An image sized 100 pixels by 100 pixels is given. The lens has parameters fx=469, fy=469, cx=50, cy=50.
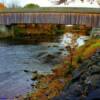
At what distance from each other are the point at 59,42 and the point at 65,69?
77.8 feet

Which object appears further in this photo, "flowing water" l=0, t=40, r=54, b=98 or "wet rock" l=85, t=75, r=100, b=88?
"flowing water" l=0, t=40, r=54, b=98

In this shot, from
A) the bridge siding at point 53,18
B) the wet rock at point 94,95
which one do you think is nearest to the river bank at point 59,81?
the wet rock at point 94,95

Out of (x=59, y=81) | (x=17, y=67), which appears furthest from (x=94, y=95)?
(x=17, y=67)

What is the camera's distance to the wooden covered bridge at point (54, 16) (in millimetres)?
41938

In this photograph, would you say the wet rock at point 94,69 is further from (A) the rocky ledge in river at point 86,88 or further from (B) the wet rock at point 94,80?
(B) the wet rock at point 94,80

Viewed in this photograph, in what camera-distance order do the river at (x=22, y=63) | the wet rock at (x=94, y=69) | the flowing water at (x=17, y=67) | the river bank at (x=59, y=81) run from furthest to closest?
1. the river at (x=22, y=63)
2. the flowing water at (x=17, y=67)
3. the river bank at (x=59, y=81)
4. the wet rock at (x=94, y=69)

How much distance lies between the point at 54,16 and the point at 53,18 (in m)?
0.27

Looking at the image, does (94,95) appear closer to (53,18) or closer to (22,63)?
(22,63)

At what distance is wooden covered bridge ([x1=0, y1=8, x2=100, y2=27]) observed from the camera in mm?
41938

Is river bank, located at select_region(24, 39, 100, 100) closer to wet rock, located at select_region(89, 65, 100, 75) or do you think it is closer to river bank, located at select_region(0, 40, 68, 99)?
wet rock, located at select_region(89, 65, 100, 75)

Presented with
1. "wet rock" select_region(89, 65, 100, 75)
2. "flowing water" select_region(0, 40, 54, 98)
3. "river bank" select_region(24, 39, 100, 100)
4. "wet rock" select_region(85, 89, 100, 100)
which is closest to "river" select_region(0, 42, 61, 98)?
"flowing water" select_region(0, 40, 54, 98)

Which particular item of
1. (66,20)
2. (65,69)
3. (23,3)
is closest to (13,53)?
(66,20)

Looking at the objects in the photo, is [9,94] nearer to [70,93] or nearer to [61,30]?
[70,93]

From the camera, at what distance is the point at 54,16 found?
43.4 metres
